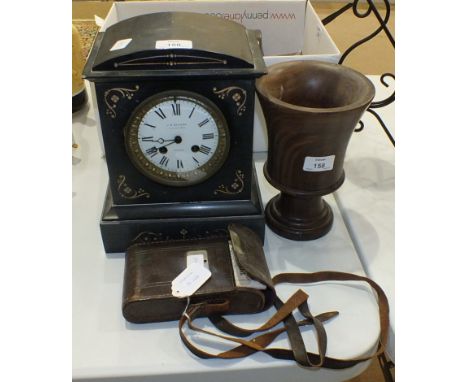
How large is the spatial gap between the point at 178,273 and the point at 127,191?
164 mm

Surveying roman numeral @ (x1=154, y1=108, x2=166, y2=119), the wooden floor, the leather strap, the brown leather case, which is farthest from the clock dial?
the wooden floor

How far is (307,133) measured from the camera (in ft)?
2.14

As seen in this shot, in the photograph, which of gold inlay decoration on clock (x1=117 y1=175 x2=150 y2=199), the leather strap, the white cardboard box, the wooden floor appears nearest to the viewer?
the leather strap

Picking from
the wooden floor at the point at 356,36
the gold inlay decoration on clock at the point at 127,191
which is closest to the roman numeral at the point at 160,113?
the gold inlay decoration on clock at the point at 127,191

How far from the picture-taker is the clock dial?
65cm

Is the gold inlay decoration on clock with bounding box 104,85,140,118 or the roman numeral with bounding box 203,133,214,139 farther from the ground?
the gold inlay decoration on clock with bounding box 104,85,140,118

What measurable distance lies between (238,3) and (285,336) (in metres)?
0.77

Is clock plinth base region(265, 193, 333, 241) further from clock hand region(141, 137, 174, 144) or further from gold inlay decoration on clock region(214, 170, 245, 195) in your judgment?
clock hand region(141, 137, 174, 144)

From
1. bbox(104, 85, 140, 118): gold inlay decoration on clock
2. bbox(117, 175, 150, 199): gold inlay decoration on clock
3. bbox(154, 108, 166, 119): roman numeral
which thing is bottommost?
bbox(117, 175, 150, 199): gold inlay decoration on clock

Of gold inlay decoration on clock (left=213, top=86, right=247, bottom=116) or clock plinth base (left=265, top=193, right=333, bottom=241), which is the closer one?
gold inlay decoration on clock (left=213, top=86, right=247, bottom=116)

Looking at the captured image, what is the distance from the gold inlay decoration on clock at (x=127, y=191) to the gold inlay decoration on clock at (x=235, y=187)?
0.12m

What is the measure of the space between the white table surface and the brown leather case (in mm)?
28

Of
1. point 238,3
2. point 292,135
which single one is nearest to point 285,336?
point 292,135

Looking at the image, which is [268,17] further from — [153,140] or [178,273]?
[178,273]
